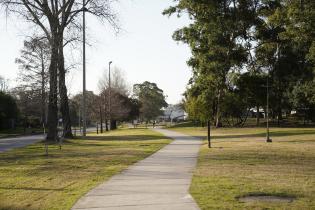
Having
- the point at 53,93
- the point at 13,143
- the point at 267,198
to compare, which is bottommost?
the point at 267,198

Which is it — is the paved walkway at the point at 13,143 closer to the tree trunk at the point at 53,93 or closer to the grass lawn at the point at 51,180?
the tree trunk at the point at 53,93

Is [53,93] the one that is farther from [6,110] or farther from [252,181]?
[6,110]

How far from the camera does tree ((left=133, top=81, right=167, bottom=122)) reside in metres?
131

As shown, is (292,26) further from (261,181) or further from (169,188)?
(169,188)

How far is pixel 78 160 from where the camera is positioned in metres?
20.0

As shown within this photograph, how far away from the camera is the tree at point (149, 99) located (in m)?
131

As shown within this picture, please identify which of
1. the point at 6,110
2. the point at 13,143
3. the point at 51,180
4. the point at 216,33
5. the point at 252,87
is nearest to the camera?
the point at 51,180

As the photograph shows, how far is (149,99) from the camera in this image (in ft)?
449

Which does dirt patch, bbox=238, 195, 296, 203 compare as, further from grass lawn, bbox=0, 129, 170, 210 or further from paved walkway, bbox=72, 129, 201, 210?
grass lawn, bbox=0, 129, 170, 210

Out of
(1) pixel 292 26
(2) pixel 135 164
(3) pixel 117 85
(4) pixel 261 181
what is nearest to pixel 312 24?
(1) pixel 292 26

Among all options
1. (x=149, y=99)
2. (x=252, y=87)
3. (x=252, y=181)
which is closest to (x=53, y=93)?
(x=252, y=181)

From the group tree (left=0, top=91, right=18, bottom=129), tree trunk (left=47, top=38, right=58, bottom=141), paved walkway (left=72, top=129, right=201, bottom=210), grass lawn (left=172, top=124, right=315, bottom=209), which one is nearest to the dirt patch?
grass lawn (left=172, top=124, right=315, bottom=209)

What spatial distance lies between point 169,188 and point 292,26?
20826mm

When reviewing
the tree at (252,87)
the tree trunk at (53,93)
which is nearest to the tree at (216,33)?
the tree at (252,87)
